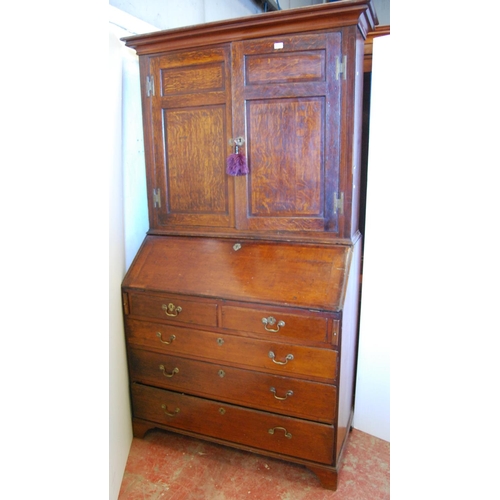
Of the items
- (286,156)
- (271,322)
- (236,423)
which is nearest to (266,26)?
(286,156)

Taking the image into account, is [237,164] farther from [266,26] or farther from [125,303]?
[125,303]

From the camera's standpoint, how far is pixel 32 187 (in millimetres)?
647

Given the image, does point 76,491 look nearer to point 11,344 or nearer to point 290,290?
point 11,344

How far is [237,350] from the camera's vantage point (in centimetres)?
165

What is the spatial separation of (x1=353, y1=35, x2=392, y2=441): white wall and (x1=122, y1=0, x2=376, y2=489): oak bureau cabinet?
10 cm

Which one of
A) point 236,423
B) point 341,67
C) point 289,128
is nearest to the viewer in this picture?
point 341,67

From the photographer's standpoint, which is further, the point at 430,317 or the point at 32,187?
the point at 32,187

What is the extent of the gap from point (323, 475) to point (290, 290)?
787 mm

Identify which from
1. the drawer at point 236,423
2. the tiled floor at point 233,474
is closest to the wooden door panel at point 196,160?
the drawer at point 236,423

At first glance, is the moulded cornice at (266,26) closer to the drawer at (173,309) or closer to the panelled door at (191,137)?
the panelled door at (191,137)

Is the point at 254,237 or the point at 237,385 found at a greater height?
the point at 254,237

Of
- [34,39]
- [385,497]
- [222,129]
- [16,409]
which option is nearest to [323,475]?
[385,497]

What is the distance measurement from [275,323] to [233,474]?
760 millimetres

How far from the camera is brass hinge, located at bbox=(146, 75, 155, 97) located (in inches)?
72.1
